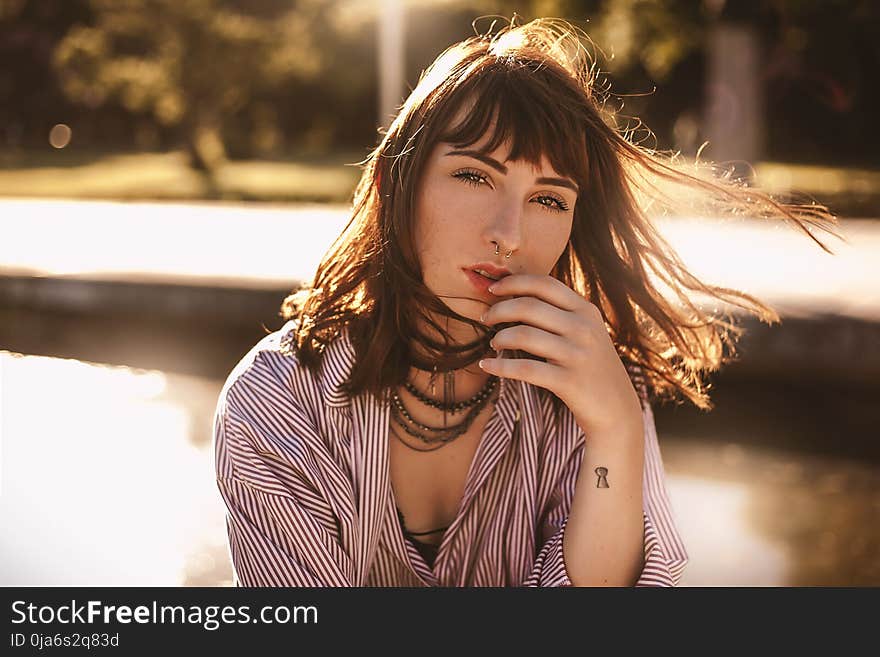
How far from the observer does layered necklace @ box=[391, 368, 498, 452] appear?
2.15 m

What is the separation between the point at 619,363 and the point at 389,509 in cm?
51

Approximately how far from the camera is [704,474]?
521cm

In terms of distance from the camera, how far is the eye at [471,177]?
199 cm

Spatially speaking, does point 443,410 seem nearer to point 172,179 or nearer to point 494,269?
point 494,269

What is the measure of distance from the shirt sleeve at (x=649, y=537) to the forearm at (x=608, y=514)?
0.08 ft

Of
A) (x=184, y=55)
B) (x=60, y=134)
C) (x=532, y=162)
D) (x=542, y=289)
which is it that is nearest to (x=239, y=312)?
(x=532, y=162)

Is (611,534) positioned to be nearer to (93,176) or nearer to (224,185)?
(224,185)

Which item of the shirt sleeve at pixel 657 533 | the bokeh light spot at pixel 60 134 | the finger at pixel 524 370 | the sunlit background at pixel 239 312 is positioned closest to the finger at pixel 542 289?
the finger at pixel 524 370

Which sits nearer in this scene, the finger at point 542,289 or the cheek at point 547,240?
the finger at point 542,289

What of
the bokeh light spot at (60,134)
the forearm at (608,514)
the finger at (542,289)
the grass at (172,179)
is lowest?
the forearm at (608,514)

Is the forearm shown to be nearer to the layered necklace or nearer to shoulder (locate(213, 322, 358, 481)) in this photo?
the layered necklace

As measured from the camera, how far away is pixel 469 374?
7.24 feet

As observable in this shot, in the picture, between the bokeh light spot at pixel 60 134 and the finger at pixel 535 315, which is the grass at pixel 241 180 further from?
the finger at pixel 535 315

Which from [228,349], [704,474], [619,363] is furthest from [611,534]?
[228,349]
